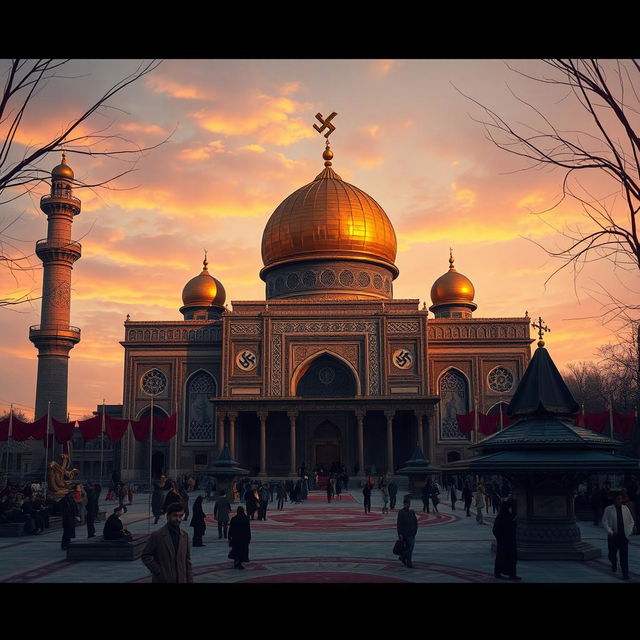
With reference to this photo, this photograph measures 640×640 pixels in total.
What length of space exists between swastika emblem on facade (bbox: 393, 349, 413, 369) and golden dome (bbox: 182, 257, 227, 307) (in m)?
18.2

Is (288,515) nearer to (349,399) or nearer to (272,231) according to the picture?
(349,399)

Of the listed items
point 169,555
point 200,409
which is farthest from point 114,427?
point 169,555

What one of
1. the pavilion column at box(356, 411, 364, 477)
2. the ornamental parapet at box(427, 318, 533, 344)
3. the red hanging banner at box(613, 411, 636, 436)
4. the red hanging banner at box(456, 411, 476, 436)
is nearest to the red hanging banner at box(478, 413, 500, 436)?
the red hanging banner at box(456, 411, 476, 436)

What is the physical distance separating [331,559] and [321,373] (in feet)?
115

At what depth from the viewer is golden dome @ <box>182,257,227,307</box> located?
199ft

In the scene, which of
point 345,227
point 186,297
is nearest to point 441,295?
point 345,227

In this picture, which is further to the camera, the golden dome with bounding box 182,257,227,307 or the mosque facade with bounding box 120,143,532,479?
the golden dome with bounding box 182,257,227,307

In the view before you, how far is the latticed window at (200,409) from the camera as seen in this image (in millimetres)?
50938

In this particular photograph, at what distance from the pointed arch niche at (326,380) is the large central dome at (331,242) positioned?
Result: 5692mm

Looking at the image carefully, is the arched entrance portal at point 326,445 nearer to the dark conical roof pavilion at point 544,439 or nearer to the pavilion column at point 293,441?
the pavilion column at point 293,441

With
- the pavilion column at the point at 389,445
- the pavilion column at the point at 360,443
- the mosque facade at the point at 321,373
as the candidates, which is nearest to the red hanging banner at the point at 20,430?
the mosque facade at the point at 321,373

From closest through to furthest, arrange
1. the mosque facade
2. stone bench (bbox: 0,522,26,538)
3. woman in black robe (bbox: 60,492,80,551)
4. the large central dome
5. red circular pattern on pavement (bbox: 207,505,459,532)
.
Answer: woman in black robe (bbox: 60,492,80,551), stone bench (bbox: 0,522,26,538), red circular pattern on pavement (bbox: 207,505,459,532), the mosque facade, the large central dome

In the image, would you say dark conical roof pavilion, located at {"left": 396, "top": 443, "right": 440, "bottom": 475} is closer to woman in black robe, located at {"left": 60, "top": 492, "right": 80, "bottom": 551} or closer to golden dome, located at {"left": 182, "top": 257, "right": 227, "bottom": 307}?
woman in black robe, located at {"left": 60, "top": 492, "right": 80, "bottom": 551}

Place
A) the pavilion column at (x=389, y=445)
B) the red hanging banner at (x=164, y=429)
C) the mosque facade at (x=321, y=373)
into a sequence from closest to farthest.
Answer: the red hanging banner at (x=164, y=429) < the pavilion column at (x=389, y=445) < the mosque facade at (x=321, y=373)
